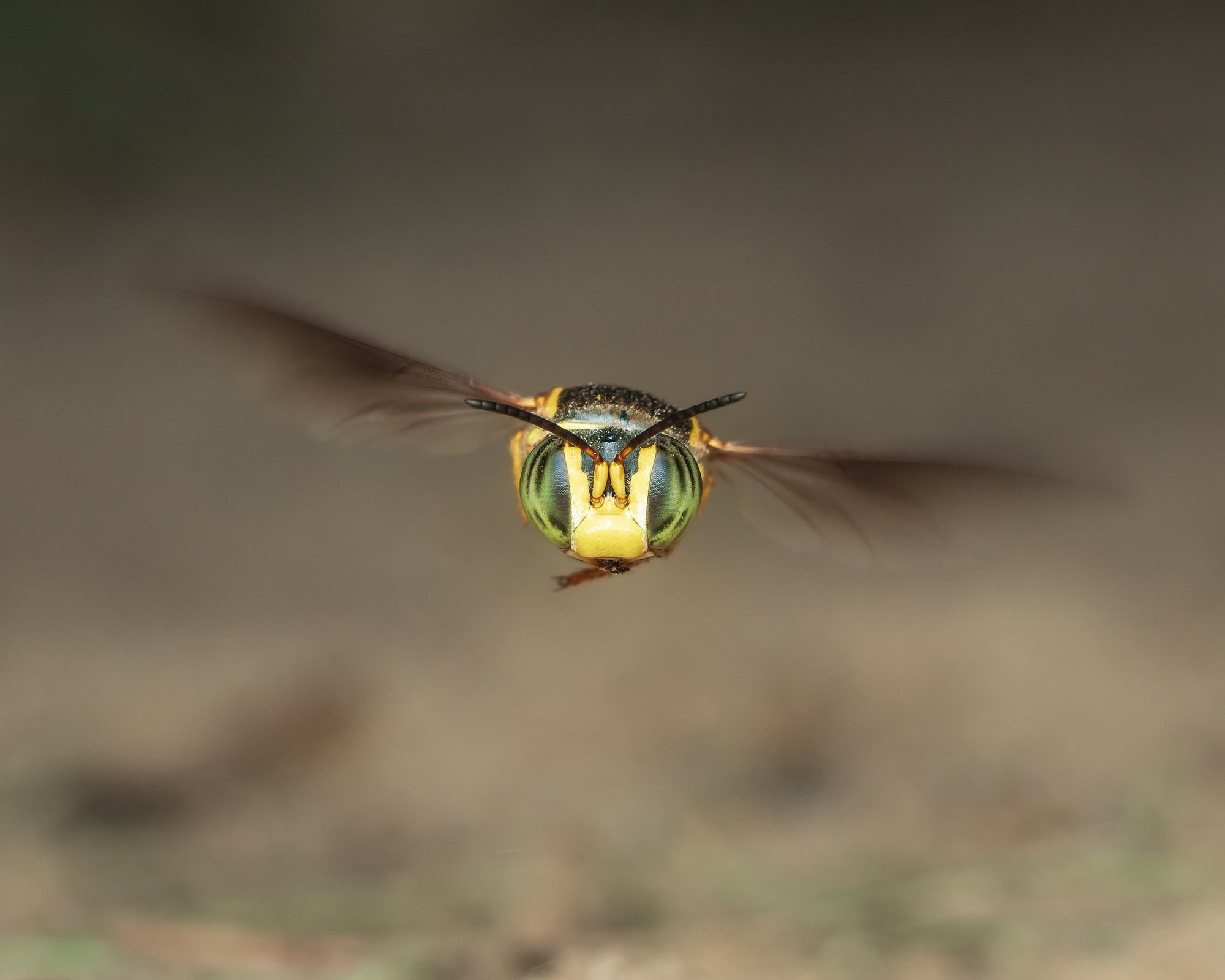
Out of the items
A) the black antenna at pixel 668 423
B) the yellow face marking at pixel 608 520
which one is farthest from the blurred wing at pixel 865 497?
the yellow face marking at pixel 608 520

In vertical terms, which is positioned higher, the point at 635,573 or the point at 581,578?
the point at 635,573

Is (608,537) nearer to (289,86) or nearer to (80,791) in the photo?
(80,791)

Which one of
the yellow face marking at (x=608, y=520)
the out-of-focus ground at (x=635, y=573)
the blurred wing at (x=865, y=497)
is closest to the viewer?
the yellow face marking at (x=608, y=520)

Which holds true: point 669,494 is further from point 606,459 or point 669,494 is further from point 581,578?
point 581,578

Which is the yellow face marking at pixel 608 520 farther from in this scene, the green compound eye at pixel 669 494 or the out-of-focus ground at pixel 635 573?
the out-of-focus ground at pixel 635 573

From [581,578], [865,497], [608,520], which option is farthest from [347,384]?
[865,497]

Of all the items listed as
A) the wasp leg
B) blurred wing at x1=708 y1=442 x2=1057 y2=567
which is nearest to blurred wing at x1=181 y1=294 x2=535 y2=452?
the wasp leg

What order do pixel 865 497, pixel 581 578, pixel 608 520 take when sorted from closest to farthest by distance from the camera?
1. pixel 608 520
2. pixel 581 578
3. pixel 865 497
